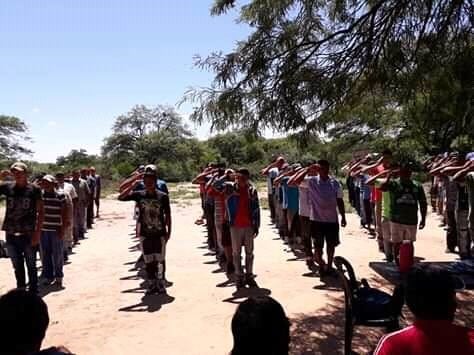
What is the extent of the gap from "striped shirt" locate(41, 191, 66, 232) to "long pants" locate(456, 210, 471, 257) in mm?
6133

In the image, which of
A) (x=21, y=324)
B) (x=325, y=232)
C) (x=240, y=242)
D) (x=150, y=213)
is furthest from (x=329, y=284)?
(x=21, y=324)

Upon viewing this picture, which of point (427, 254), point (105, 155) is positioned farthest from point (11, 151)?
point (427, 254)

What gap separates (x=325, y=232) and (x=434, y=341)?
17.4 feet

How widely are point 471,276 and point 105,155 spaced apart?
176 ft

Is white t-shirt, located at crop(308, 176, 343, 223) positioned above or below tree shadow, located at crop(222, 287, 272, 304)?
above

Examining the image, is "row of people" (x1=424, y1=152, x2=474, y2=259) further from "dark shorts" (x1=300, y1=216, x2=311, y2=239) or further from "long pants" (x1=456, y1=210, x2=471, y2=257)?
"dark shorts" (x1=300, y1=216, x2=311, y2=239)

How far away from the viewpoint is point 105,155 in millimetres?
57625

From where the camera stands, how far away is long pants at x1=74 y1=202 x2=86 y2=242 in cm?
1198

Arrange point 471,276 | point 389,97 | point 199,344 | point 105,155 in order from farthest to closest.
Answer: point 105,155, point 471,276, point 389,97, point 199,344

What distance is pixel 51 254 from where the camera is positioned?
300 inches

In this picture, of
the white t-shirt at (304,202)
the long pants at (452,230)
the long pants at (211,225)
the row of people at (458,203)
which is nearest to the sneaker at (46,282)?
the long pants at (211,225)

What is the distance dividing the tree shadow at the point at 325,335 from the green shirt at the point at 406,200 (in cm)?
204

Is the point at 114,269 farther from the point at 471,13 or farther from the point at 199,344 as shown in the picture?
the point at 471,13

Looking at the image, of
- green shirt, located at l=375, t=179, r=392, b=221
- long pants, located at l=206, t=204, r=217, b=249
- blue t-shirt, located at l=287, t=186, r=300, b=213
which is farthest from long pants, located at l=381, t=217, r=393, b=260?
long pants, located at l=206, t=204, r=217, b=249
